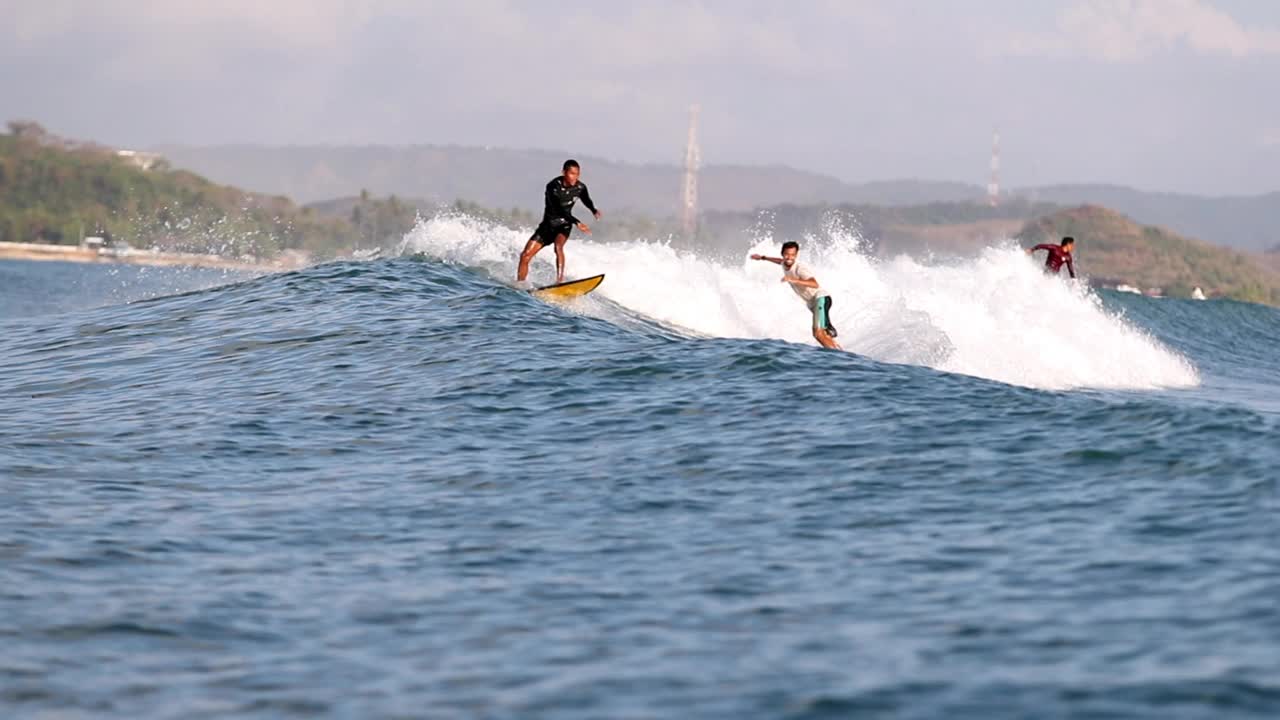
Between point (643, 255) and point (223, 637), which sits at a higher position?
point (643, 255)

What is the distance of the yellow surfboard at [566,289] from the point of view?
72.7ft

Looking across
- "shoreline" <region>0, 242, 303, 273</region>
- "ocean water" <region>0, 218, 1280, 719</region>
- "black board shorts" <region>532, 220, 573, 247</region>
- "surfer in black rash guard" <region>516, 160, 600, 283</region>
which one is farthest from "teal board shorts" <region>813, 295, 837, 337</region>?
"shoreline" <region>0, 242, 303, 273</region>

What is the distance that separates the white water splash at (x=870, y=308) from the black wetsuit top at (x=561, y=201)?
1606 millimetres

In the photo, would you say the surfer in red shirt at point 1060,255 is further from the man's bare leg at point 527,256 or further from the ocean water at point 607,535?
the ocean water at point 607,535

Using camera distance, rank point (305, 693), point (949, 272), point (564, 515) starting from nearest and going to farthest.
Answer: point (305, 693), point (564, 515), point (949, 272)

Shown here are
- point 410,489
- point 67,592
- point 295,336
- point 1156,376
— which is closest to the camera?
point 67,592

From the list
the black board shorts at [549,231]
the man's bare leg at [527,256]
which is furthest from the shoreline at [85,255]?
the black board shorts at [549,231]

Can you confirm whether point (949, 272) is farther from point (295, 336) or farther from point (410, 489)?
point (410, 489)

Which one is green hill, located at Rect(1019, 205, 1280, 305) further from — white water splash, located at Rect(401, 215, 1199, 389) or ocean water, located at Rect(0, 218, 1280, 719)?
ocean water, located at Rect(0, 218, 1280, 719)

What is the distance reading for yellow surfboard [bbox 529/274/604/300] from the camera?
22172mm

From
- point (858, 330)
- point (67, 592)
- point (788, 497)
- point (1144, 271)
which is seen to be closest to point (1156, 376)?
point (858, 330)

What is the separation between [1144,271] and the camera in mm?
122125

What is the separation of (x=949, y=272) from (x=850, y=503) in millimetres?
29504

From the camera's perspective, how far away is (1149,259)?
125m
